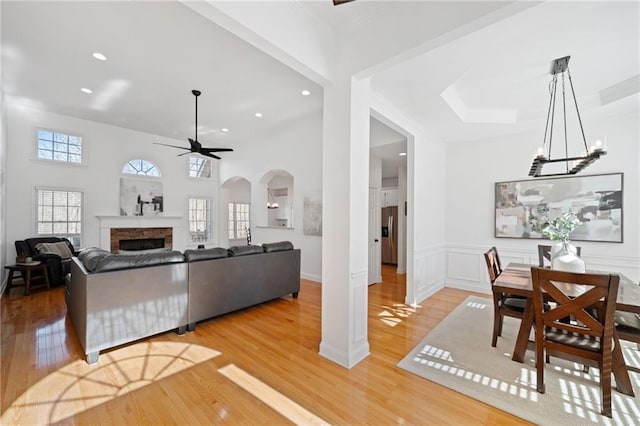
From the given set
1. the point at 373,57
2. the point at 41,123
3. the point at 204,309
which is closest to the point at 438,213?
the point at 373,57

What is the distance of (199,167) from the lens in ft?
A: 27.4

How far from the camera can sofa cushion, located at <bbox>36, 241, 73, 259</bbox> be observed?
16.8 ft

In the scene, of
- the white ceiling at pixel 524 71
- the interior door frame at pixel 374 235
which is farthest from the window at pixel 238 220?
the white ceiling at pixel 524 71

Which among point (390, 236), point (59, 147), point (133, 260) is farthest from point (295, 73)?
point (59, 147)

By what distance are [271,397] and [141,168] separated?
7.30 meters

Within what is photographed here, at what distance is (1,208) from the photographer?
185 inches

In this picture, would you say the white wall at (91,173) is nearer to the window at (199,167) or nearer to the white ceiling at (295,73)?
the window at (199,167)

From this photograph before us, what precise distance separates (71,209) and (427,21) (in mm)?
7906

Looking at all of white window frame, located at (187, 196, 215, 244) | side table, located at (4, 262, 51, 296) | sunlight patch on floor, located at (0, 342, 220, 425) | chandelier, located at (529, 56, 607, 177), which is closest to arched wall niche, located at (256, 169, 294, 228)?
white window frame, located at (187, 196, 215, 244)

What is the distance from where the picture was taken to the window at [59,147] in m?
5.78

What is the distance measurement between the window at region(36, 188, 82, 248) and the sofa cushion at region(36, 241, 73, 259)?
74cm

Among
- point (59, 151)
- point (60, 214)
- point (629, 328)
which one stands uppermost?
point (59, 151)

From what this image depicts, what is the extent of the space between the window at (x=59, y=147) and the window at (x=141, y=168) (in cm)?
95

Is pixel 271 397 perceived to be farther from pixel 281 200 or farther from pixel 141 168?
pixel 281 200
